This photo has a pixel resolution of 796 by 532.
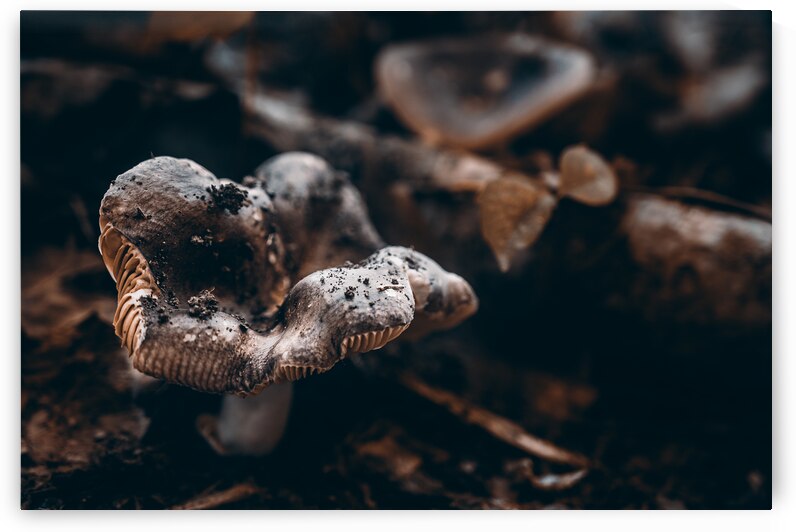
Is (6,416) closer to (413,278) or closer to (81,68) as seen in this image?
(81,68)

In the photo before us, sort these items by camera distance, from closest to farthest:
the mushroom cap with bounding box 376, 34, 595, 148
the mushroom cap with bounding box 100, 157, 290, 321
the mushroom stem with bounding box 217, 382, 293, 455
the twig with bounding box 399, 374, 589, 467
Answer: the mushroom cap with bounding box 100, 157, 290, 321, the mushroom stem with bounding box 217, 382, 293, 455, the twig with bounding box 399, 374, 589, 467, the mushroom cap with bounding box 376, 34, 595, 148

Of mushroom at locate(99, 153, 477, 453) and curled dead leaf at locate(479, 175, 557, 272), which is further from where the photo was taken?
curled dead leaf at locate(479, 175, 557, 272)

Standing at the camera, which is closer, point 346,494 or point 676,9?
point 346,494

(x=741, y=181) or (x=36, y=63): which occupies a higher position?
(x=741, y=181)

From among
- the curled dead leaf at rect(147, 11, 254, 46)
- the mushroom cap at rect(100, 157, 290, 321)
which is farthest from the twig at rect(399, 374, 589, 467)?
the curled dead leaf at rect(147, 11, 254, 46)

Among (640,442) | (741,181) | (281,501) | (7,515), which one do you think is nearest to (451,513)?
(281,501)

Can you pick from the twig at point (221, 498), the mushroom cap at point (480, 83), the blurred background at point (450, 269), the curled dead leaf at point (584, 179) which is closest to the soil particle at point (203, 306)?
the blurred background at point (450, 269)

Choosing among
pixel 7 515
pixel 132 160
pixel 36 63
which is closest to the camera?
pixel 132 160

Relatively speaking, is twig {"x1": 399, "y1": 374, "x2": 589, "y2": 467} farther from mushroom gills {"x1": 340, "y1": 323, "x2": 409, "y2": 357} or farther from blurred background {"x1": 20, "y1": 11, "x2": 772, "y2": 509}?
mushroom gills {"x1": 340, "y1": 323, "x2": 409, "y2": 357}

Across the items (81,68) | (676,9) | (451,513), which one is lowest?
(451,513)
